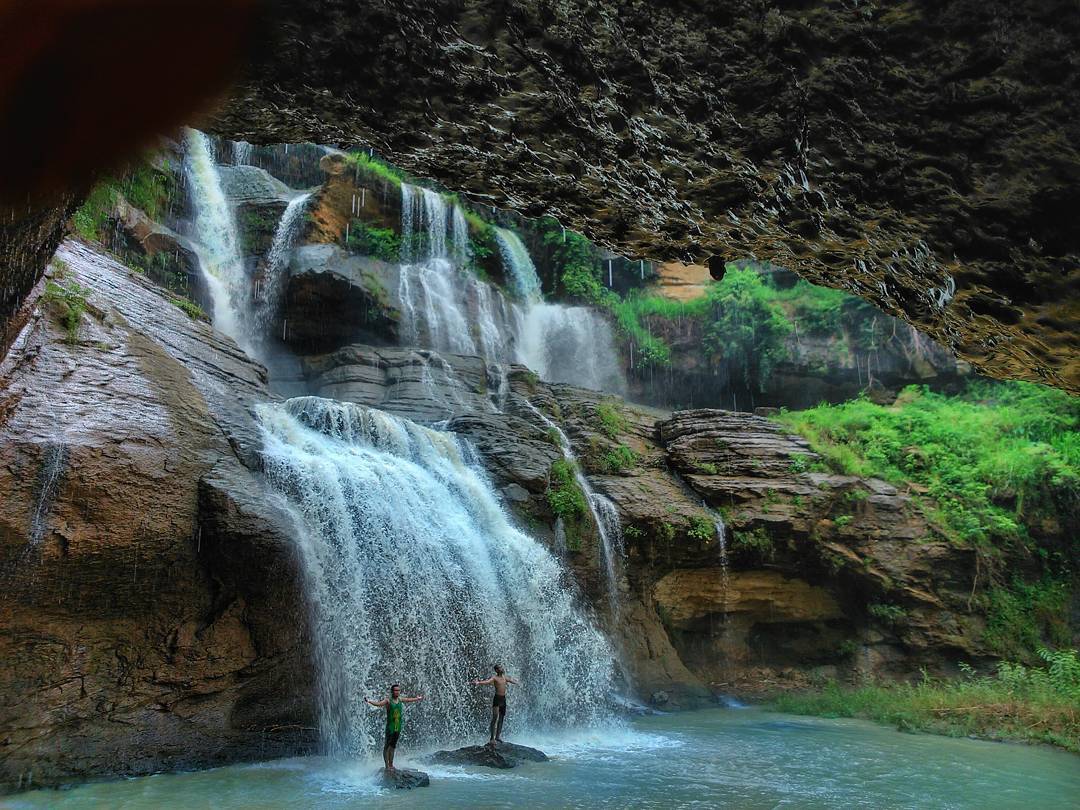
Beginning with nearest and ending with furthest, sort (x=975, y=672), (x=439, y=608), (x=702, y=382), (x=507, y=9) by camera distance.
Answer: (x=507, y=9)
(x=439, y=608)
(x=975, y=672)
(x=702, y=382)

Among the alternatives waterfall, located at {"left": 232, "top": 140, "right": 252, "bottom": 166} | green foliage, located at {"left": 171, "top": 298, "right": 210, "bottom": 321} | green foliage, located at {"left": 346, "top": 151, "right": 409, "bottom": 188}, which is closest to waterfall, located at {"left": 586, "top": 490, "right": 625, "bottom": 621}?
green foliage, located at {"left": 171, "top": 298, "right": 210, "bottom": 321}

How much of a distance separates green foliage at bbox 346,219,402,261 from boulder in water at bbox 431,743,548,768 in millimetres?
15794

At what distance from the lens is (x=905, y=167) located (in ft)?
9.02

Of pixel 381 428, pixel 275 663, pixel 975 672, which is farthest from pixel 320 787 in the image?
pixel 975 672

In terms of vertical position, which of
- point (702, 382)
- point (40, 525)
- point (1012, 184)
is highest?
point (702, 382)

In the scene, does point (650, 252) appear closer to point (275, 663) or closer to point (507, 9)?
point (507, 9)

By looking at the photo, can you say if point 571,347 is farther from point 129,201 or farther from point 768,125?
point 768,125

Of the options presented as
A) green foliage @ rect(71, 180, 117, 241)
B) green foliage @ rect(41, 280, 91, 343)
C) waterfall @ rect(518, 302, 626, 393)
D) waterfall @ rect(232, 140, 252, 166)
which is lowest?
green foliage @ rect(41, 280, 91, 343)

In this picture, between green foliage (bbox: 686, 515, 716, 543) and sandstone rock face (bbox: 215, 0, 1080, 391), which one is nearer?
sandstone rock face (bbox: 215, 0, 1080, 391)

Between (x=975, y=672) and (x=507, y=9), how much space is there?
18412 mm

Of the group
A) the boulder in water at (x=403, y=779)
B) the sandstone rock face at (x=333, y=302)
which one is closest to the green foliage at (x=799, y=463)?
the sandstone rock face at (x=333, y=302)

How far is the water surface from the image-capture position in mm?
8266

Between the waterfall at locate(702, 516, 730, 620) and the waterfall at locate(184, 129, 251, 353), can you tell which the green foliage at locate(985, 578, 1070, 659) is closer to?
the waterfall at locate(702, 516, 730, 620)

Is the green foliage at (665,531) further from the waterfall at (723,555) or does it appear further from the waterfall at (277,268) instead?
the waterfall at (277,268)
